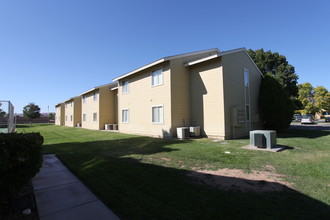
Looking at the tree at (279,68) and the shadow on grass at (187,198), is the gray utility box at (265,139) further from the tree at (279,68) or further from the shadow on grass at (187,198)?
the tree at (279,68)

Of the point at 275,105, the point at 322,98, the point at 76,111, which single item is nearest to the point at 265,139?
the point at 275,105

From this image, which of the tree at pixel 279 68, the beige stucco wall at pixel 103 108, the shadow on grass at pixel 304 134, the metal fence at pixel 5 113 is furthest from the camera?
the tree at pixel 279 68

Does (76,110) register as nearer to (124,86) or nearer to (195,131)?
(124,86)

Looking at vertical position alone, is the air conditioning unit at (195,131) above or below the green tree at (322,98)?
below

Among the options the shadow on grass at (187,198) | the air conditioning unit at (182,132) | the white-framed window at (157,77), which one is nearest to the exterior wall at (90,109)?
the white-framed window at (157,77)

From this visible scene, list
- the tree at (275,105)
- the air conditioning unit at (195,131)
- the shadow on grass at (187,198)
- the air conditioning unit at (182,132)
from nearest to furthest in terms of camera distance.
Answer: the shadow on grass at (187,198)
the air conditioning unit at (182,132)
the air conditioning unit at (195,131)
the tree at (275,105)

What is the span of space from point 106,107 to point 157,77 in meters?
10.5

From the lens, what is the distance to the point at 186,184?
3.85 m

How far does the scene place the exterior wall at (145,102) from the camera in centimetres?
1198

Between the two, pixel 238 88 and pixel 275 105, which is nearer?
pixel 238 88

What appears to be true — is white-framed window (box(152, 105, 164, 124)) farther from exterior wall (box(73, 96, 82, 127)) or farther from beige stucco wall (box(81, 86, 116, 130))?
exterior wall (box(73, 96, 82, 127))

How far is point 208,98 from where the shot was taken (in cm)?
1158

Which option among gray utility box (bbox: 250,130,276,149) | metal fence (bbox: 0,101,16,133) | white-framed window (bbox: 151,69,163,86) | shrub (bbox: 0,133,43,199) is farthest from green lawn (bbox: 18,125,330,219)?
white-framed window (bbox: 151,69,163,86)

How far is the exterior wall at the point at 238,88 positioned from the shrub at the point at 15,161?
398 inches
